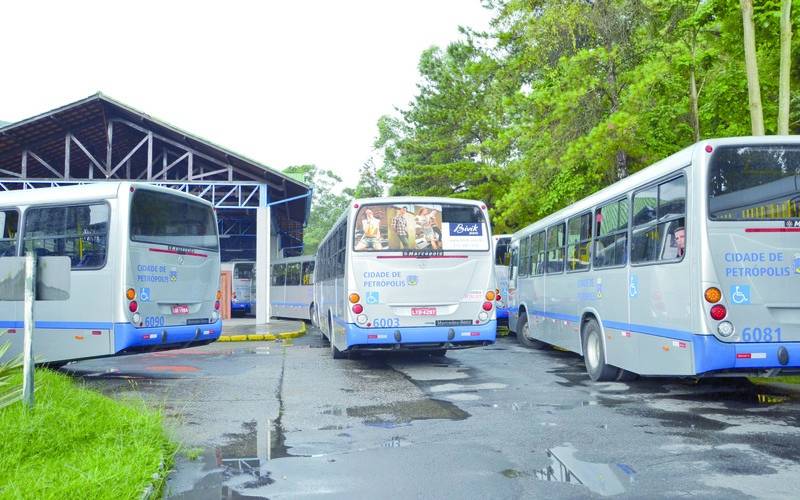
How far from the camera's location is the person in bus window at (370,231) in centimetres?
1167

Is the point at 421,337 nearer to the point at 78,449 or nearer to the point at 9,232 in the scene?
the point at 78,449

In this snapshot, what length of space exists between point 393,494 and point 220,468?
5.13 ft

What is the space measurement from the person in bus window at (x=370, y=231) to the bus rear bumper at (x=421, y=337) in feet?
4.47

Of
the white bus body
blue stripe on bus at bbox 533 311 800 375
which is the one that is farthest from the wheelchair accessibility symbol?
the white bus body

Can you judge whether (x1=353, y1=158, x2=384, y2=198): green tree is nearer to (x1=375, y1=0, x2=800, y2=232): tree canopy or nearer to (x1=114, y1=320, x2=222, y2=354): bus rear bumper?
(x1=375, y1=0, x2=800, y2=232): tree canopy

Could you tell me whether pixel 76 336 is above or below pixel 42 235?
below

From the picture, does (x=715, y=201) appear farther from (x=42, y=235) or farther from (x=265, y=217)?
(x=265, y=217)

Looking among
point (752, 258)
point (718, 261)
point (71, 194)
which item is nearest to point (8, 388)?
point (71, 194)

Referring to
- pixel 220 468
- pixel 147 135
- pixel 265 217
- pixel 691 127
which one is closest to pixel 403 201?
pixel 220 468

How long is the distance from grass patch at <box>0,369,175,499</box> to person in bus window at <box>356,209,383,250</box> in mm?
5191

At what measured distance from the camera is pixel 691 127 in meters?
20.0

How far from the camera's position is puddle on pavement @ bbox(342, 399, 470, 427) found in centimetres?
751

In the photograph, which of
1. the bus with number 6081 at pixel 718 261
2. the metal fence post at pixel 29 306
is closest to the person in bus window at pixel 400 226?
the bus with number 6081 at pixel 718 261

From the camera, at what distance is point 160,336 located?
10.9m
